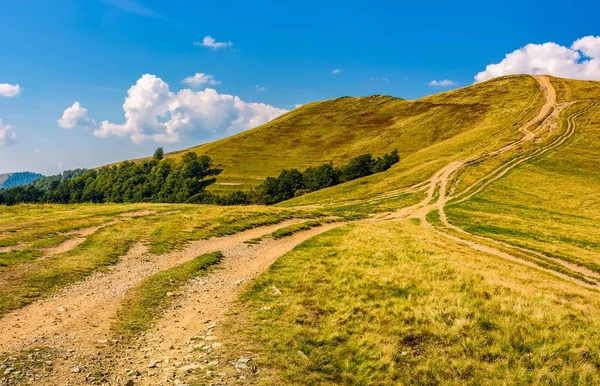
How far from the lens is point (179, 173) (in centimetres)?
16762

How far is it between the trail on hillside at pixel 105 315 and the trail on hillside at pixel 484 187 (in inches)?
844

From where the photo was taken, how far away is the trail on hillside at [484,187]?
1128 inches

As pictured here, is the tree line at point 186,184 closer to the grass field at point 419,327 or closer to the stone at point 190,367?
the grass field at point 419,327

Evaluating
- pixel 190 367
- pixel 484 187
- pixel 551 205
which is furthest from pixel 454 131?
pixel 190 367

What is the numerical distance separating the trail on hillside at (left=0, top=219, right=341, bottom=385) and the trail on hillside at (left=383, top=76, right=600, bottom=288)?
70.3 feet

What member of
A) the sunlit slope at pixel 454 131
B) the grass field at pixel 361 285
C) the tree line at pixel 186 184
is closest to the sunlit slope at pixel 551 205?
the grass field at pixel 361 285

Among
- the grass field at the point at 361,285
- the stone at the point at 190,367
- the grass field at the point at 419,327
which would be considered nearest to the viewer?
the stone at the point at 190,367

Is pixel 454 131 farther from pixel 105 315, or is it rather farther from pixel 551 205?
pixel 105 315

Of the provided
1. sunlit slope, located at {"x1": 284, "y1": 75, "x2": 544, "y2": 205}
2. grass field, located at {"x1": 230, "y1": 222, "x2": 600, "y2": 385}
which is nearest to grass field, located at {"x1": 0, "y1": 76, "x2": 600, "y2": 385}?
grass field, located at {"x1": 230, "y1": 222, "x2": 600, "y2": 385}

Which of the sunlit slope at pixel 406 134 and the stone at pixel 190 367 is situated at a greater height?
the sunlit slope at pixel 406 134

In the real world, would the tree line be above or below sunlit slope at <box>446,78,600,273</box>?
above

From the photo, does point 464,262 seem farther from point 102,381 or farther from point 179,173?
point 179,173

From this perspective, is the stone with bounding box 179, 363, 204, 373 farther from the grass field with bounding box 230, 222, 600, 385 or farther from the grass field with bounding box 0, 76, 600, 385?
the grass field with bounding box 230, 222, 600, 385

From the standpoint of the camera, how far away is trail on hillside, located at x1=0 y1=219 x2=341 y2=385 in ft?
36.2
